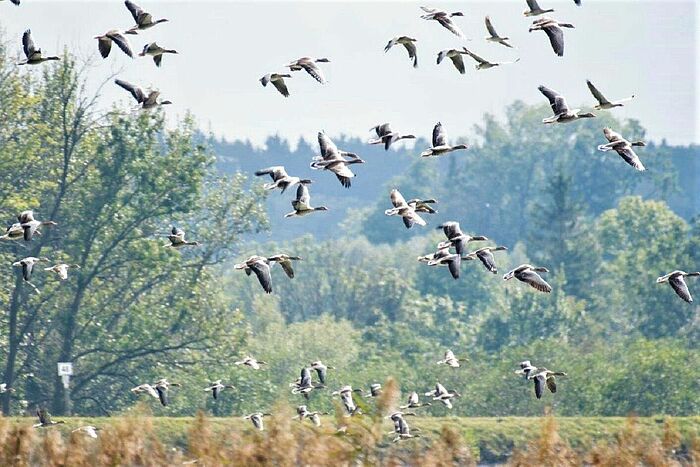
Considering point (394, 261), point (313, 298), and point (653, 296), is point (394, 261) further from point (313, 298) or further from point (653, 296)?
point (653, 296)

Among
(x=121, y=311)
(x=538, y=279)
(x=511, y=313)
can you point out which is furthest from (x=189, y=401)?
(x=538, y=279)

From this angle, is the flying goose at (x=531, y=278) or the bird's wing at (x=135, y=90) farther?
the bird's wing at (x=135, y=90)

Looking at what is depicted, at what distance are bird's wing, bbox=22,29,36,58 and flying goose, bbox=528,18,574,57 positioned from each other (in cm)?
1021

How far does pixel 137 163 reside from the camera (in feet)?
247

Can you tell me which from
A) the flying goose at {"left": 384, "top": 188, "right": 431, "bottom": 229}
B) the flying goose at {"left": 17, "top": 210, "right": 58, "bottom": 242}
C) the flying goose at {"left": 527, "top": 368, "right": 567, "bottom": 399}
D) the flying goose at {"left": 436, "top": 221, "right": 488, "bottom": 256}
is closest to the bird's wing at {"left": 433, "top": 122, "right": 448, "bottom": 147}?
the flying goose at {"left": 384, "top": 188, "right": 431, "bottom": 229}

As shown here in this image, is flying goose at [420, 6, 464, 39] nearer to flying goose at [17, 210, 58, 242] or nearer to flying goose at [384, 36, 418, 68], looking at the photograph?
flying goose at [384, 36, 418, 68]

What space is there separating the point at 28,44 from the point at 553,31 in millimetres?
10800

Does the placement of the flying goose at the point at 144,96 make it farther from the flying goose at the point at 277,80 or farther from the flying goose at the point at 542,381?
the flying goose at the point at 542,381

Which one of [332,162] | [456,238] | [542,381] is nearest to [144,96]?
[332,162]

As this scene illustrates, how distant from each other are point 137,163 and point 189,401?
1074 centimetres

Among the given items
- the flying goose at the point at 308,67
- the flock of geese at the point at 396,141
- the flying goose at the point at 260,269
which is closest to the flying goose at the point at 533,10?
the flock of geese at the point at 396,141

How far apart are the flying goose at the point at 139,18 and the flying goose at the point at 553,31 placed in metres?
7.31

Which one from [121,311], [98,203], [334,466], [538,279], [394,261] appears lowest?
[334,466]

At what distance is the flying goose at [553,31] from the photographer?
113 ft
